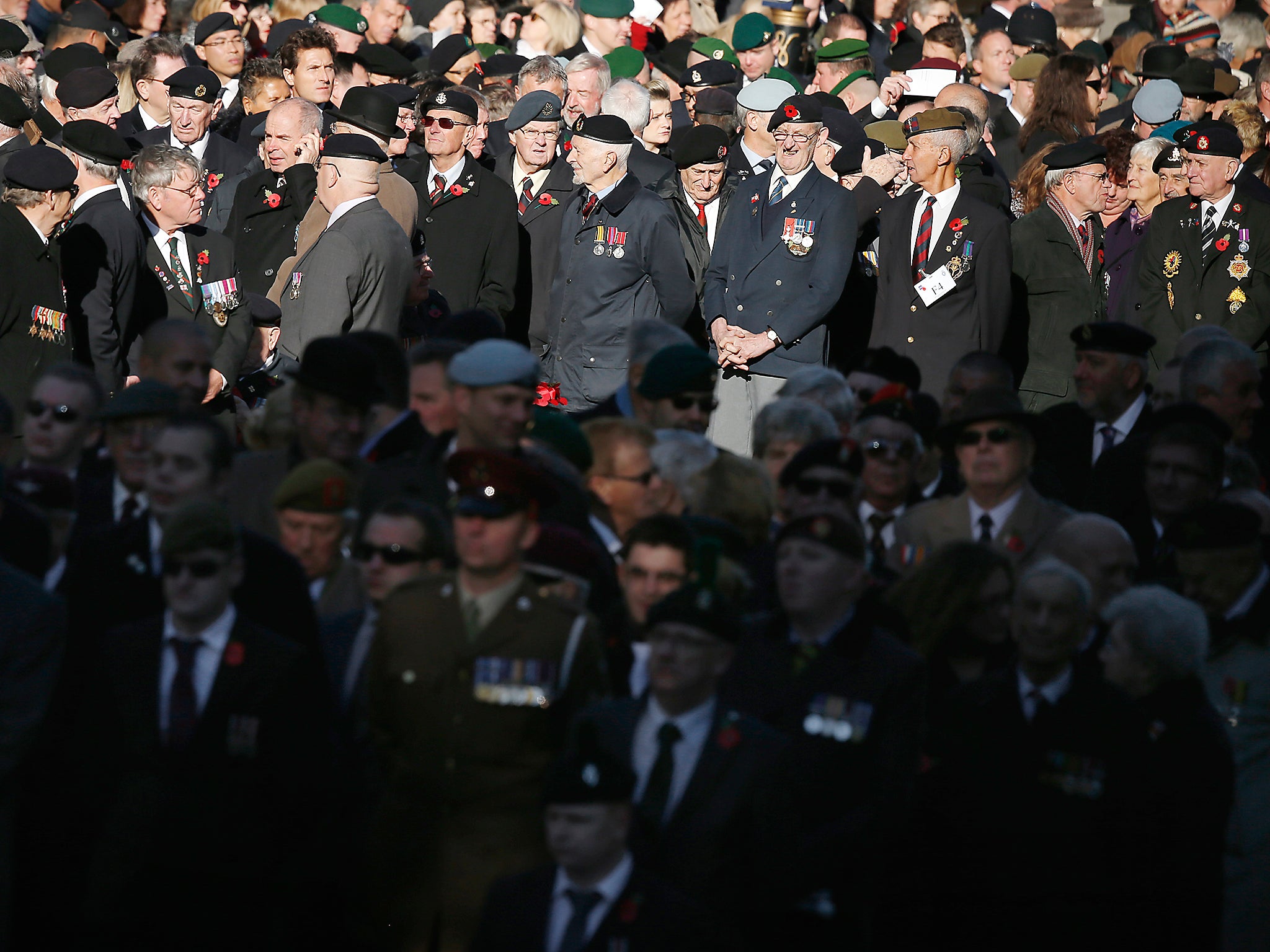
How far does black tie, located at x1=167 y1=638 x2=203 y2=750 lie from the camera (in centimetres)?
457

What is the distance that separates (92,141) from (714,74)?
16.6ft

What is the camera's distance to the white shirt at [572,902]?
4.04 meters

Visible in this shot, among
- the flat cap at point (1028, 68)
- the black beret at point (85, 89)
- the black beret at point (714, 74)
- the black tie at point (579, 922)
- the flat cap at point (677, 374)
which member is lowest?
the black tie at point (579, 922)

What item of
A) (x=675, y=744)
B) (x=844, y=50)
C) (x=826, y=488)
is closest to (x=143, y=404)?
(x=826, y=488)

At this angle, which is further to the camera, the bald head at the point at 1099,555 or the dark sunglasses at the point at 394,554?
the bald head at the point at 1099,555

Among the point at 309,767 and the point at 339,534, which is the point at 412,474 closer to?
the point at 339,534

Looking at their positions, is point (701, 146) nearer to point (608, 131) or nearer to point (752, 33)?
point (608, 131)

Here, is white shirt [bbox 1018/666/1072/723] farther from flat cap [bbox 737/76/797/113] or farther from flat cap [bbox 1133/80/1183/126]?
flat cap [bbox 1133/80/1183/126]

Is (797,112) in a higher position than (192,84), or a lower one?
lower

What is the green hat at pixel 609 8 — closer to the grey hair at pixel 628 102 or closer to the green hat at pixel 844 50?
the green hat at pixel 844 50

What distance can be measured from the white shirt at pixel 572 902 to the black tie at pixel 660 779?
25 cm

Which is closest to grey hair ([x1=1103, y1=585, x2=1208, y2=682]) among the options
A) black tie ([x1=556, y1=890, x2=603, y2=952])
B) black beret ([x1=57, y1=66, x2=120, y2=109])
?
black tie ([x1=556, y1=890, x2=603, y2=952])

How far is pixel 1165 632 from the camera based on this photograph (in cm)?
499

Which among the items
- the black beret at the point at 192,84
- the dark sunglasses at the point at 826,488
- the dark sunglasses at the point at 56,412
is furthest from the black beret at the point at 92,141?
the dark sunglasses at the point at 826,488
